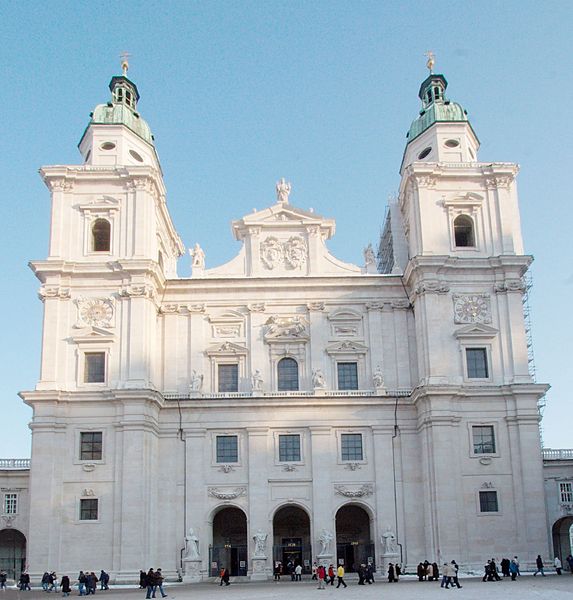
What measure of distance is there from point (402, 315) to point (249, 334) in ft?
29.2

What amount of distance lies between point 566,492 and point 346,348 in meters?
14.3

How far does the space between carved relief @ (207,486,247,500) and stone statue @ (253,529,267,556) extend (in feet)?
7.62

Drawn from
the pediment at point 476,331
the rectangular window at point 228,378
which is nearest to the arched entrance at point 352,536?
the rectangular window at point 228,378

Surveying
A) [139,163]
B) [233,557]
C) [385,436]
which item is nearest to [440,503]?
[385,436]

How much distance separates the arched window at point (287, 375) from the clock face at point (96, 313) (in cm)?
994

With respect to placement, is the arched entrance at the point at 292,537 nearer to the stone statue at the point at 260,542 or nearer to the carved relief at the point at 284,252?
the stone statue at the point at 260,542

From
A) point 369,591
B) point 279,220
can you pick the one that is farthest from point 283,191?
point 369,591

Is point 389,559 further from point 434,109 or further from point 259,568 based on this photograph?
point 434,109

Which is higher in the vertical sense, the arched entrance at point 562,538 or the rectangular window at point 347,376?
the rectangular window at point 347,376

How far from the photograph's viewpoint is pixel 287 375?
5003 cm

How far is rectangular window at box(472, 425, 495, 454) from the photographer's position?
47.3 m

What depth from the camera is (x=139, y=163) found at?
5353 centimetres

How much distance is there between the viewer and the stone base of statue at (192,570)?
1778 inches

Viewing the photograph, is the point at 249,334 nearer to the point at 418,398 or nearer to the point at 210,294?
the point at 210,294
